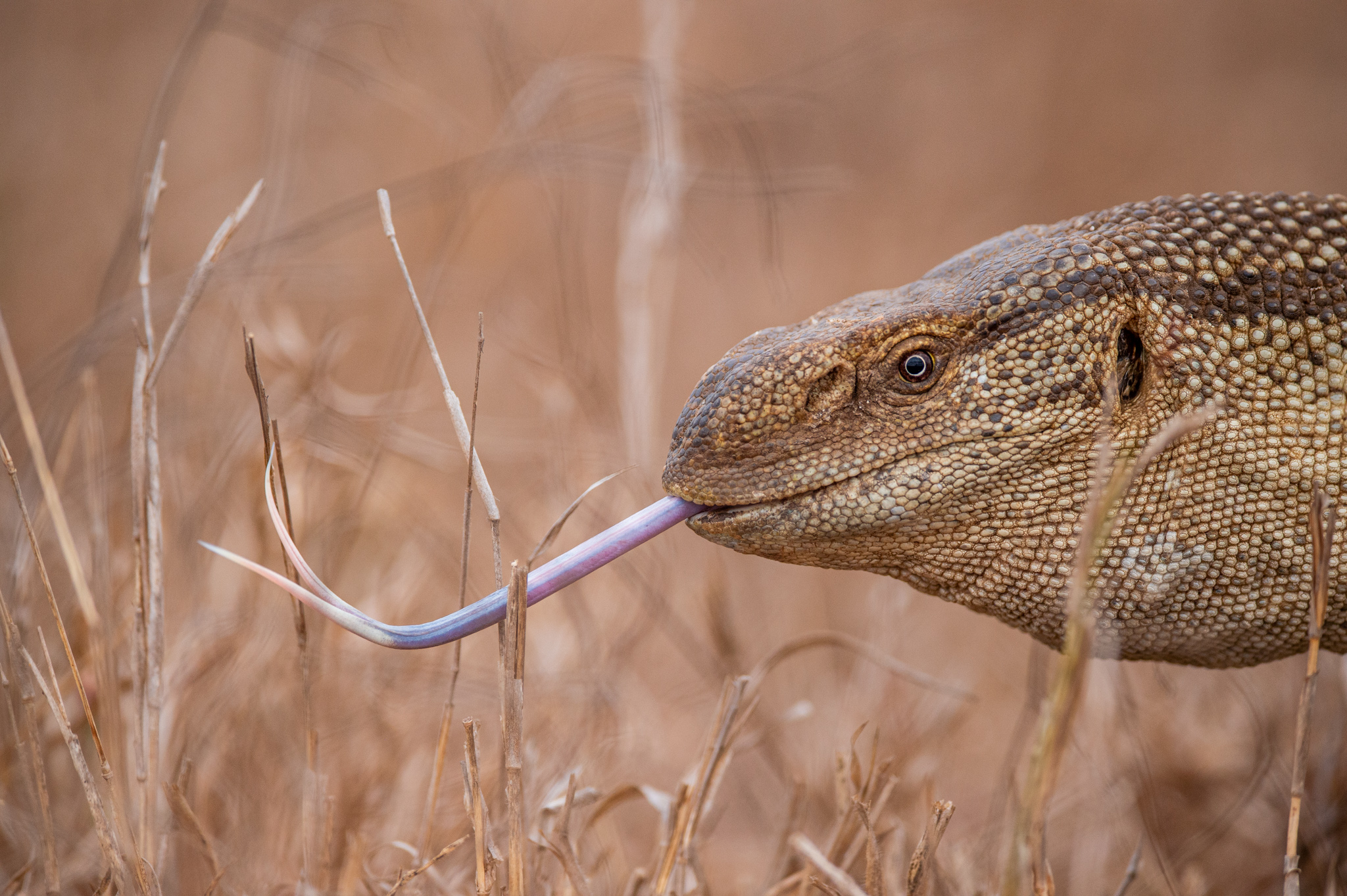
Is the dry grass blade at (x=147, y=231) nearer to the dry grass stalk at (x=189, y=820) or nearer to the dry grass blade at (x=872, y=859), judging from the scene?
the dry grass stalk at (x=189, y=820)

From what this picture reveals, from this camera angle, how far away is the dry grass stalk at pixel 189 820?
5.62 ft

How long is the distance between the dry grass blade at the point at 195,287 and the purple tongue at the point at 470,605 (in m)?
0.31

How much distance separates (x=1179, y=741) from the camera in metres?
3.07

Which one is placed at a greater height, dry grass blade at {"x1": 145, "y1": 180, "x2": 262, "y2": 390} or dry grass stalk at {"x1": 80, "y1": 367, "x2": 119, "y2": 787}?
dry grass blade at {"x1": 145, "y1": 180, "x2": 262, "y2": 390}

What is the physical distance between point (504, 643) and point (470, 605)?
3.0 inches

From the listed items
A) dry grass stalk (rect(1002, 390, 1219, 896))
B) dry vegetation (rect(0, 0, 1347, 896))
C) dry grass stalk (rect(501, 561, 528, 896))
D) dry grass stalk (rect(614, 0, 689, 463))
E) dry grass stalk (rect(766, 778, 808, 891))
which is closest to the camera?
dry grass stalk (rect(1002, 390, 1219, 896))

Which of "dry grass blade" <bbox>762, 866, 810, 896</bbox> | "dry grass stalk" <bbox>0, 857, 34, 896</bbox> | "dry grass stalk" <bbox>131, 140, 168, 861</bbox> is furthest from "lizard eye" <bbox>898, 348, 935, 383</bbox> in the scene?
"dry grass stalk" <bbox>0, 857, 34, 896</bbox>

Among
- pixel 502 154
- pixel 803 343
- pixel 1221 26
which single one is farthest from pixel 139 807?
pixel 1221 26

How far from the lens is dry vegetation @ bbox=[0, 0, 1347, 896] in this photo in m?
1.82

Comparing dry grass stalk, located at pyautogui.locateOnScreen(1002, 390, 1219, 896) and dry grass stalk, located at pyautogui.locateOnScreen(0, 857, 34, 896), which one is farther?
dry grass stalk, located at pyautogui.locateOnScreen(0, 857, 34, 896)

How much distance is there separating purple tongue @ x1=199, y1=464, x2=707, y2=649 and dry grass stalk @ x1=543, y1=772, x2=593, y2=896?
1.22 ft

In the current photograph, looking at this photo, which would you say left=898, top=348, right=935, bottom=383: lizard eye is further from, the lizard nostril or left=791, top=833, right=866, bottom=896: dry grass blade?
left=791, top=833, right=866, bottom=896: dry grass blade

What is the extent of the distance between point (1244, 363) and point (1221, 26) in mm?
5970

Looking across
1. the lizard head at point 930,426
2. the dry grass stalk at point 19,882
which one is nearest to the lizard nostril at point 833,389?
the lizard head at point 930,426
